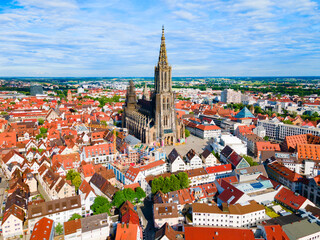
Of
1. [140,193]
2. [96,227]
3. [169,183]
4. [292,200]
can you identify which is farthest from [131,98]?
[292,200]

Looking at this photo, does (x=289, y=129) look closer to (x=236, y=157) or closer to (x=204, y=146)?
(x=204, y=146)

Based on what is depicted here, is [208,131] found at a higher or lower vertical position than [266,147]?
higher

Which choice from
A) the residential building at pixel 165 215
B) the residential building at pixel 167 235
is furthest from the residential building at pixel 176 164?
the residential building at pixel 167 235

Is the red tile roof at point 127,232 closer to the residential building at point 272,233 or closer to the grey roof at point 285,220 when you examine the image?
the residential building at point 272,233

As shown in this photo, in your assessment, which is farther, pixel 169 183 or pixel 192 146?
pixel 192 146

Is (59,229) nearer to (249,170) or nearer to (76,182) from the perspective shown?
(76,182)

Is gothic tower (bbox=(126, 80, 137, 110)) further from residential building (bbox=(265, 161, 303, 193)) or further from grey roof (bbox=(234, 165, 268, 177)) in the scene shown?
grey roof (bbox=(234, 165, 268, 177))
